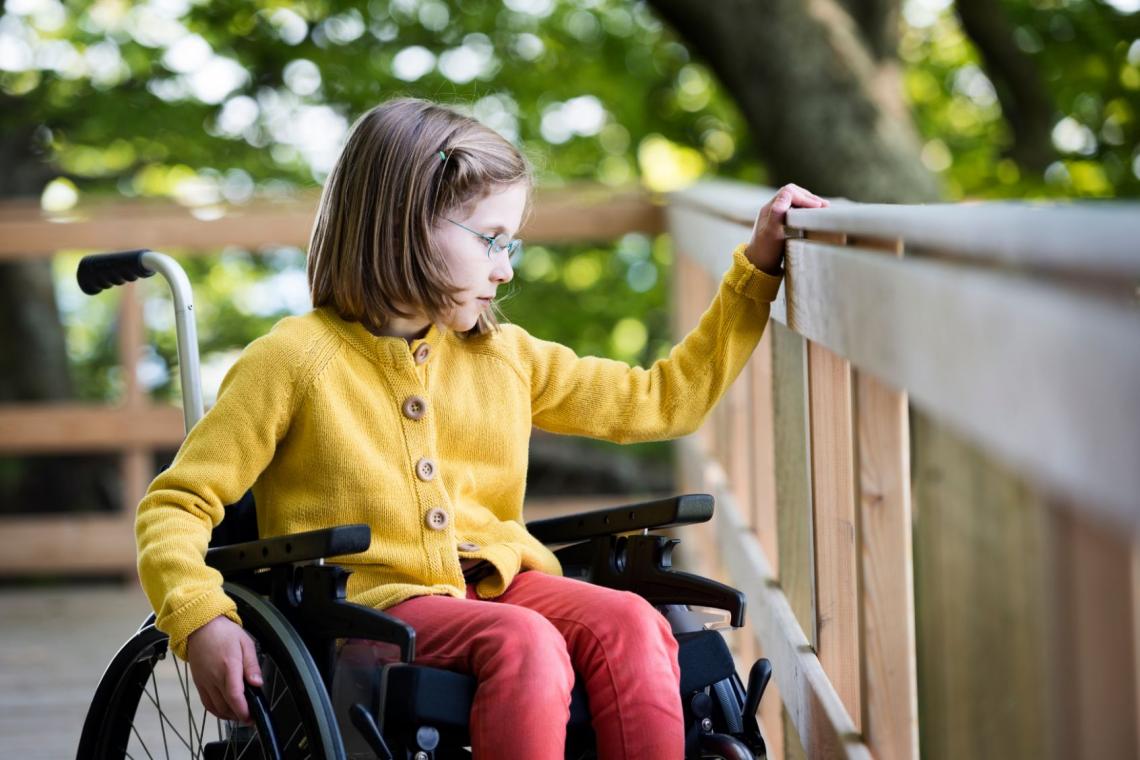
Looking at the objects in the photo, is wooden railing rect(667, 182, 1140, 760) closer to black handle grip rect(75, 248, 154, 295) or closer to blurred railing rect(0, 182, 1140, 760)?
blurred railing rect(0, 182, 1140, 760)

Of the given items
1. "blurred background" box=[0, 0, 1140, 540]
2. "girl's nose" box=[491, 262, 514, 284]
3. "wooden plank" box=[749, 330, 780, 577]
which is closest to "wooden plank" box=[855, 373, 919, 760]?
"girl's nose" box=[491, 262, 514, 284]

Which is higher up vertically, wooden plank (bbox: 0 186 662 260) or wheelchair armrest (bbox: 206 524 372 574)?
wooden plank (bbox: 0 186 662 260)

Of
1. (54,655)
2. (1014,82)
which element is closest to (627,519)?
(54,655)

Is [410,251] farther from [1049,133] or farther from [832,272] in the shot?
[1049,133]

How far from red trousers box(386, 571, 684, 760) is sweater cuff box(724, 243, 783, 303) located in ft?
1.33

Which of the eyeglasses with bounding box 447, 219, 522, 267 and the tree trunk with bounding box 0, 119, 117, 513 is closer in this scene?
the eyeglasses with bounding box 447, 219, 522, 267

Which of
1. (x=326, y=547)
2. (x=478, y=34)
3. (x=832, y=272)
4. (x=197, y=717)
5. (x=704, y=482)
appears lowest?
(x=197, y=717)

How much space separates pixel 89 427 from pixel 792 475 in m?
2.61

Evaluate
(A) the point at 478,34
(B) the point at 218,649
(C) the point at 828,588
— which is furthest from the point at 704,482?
(A) the point at 478,34

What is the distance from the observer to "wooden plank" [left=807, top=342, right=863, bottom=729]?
1.59 metres

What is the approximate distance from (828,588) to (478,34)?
4.72m

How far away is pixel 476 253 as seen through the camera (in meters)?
1.76

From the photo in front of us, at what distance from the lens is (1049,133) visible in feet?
20.2

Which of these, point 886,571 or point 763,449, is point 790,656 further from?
point 763,449
